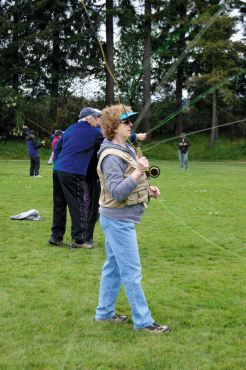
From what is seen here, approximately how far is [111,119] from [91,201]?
3.72 meters

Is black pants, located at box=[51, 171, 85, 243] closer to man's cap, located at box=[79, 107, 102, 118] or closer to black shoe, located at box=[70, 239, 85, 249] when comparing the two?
black shoe, located at box=[70, 239, 85, 249]

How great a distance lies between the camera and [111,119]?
435 cm

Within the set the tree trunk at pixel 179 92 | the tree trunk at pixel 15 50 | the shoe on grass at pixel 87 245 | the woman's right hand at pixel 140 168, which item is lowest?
the shoe on grass at pixel 87 245

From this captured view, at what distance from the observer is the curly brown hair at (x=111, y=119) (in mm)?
4336

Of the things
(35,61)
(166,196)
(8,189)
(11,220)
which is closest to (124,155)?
(11,220)

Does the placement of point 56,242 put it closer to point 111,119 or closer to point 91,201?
point 91,201

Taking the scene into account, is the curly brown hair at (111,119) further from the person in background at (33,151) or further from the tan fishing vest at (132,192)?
the person in background at (33,151)

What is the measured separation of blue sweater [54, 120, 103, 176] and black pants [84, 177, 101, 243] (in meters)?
0.38

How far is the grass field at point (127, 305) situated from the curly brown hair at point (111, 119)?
1581 millimetres

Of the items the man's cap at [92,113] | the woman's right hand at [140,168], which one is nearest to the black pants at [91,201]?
the man's cap at [92,113]

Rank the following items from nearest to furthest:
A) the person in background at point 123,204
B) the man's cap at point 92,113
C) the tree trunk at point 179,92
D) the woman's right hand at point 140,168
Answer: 1. the woman's right hand at point 140,168
2. the person in background at point 123,204
3. the man's cap at point 92,113
4. the tree trunk at point 179,92

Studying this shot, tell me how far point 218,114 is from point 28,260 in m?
37.4

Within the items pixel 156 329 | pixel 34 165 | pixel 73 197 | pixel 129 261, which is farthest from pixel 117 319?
pixel 34 165

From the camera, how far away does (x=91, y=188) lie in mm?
7996
